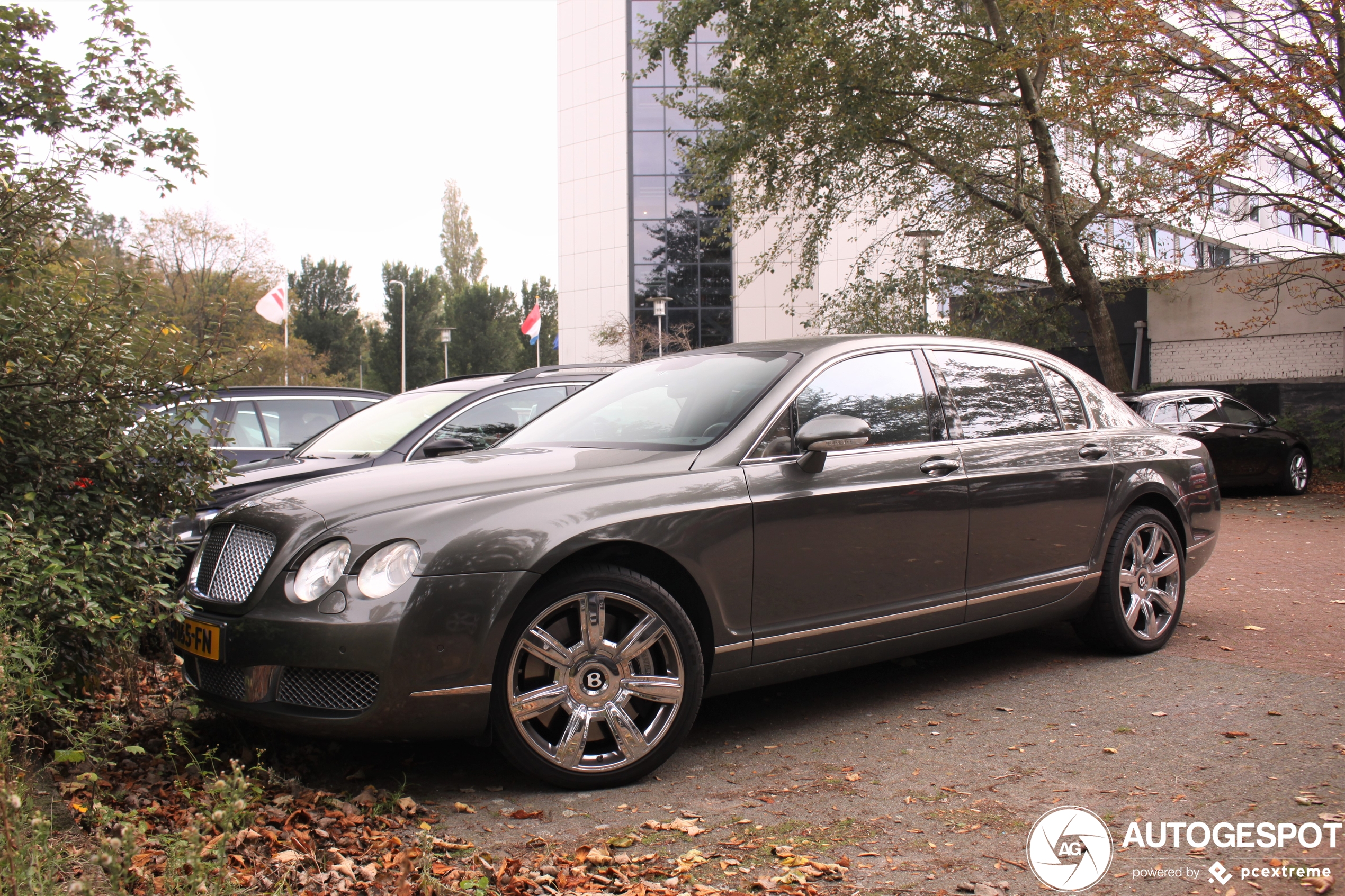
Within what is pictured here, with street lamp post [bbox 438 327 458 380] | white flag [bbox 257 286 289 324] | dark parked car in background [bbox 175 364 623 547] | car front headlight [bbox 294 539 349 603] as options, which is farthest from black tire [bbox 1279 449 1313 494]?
street lamp post [bbox 438 327 458 380]

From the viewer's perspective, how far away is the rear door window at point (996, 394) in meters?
5.03

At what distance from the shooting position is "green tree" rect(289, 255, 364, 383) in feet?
195

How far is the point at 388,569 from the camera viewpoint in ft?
11.1

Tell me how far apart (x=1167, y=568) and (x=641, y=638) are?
3.55m

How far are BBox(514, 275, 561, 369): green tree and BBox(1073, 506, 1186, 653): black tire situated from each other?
63744 millimetres

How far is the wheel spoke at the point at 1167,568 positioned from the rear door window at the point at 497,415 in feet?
12.9

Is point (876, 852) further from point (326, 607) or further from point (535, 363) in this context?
point (535, 363)

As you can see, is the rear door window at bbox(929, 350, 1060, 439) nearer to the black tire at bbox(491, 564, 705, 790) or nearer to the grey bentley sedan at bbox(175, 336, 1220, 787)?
the grey bentley sedan at bbox(175, 336, 1220, 787)

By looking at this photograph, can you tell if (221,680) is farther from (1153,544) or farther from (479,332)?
(479,332)

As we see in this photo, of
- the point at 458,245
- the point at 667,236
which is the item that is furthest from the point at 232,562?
the point at 458,245

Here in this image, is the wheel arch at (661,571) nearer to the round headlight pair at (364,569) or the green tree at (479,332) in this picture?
the round headlight pair at (364,569)

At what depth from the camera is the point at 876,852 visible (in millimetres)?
3145

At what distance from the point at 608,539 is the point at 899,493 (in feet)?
4.88

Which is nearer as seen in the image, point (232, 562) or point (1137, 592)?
point (232, 562)
